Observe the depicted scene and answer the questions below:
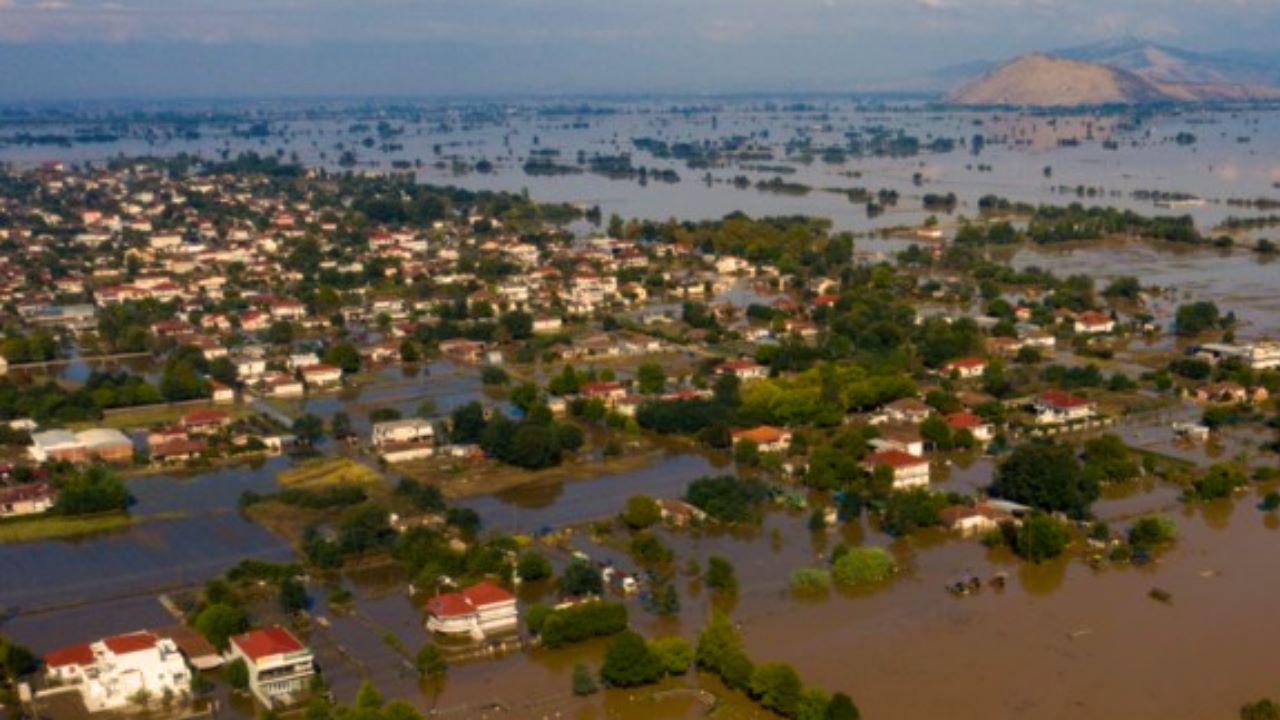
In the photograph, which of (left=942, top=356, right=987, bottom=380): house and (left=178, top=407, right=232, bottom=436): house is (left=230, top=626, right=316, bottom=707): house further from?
(left=942, top=356, right=987, bottom=380): house

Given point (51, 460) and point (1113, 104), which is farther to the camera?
point (1113, 104)

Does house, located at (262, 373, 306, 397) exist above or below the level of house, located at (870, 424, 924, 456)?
below

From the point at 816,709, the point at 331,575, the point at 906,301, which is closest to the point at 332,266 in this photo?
the point at 906,301

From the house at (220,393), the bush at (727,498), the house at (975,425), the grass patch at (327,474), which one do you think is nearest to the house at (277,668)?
the bush at (727,498)

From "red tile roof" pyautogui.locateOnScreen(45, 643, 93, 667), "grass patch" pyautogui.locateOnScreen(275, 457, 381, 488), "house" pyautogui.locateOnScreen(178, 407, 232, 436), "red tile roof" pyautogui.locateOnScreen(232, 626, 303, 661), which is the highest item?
"red tile roof" pyautogui.locateOnScreen(232, 626, 303, 661)

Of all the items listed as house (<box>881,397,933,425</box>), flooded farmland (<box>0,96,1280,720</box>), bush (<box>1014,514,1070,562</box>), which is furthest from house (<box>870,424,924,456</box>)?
bush (<box>1014,514,1070,562</box>)

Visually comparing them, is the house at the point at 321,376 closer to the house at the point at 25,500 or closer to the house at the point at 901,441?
the house at the point at 25,500

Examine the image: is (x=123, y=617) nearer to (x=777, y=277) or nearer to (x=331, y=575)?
(x=331, y=575)

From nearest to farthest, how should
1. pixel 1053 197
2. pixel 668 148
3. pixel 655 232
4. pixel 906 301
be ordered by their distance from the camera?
1. pixel 906 301
2. pixel 655 232
3. pixel 1053 197
4. pixel 668 148
